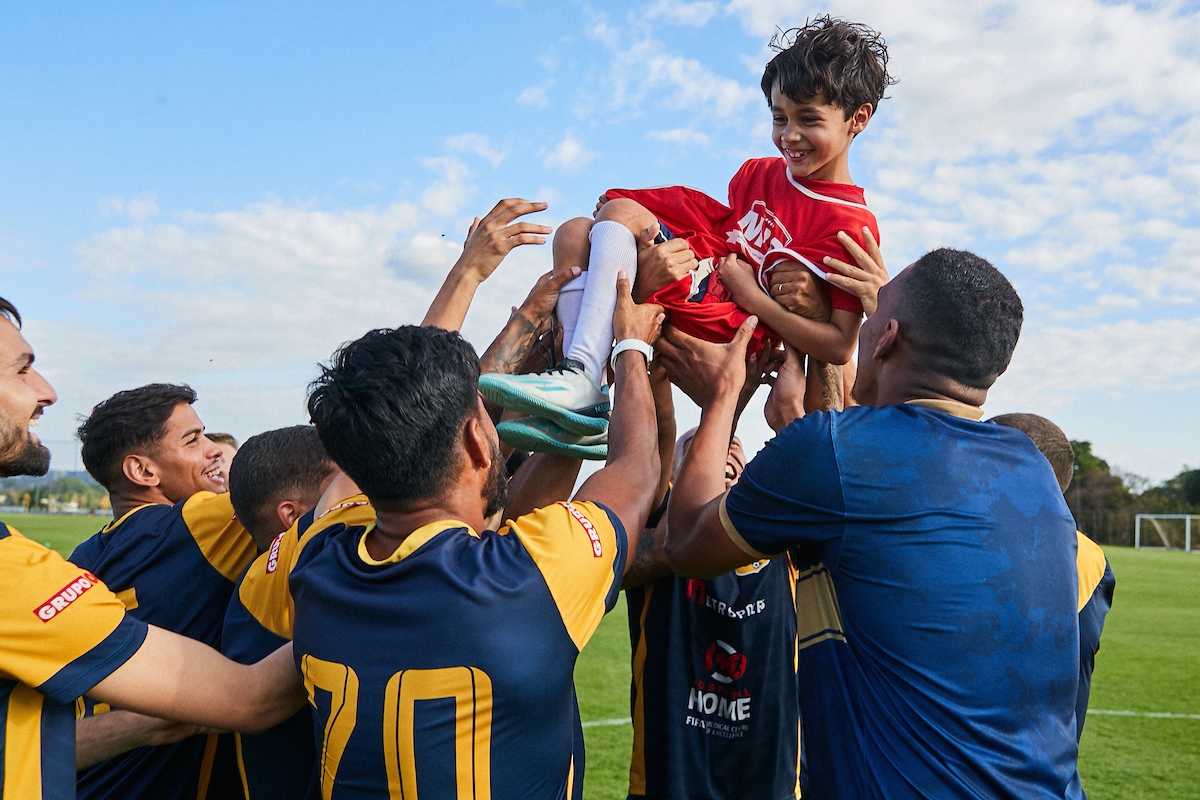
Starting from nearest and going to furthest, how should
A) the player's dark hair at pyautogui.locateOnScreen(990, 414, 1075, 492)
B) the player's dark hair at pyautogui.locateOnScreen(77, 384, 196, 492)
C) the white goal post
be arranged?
the player's dark hair at pyautogui.locateOnScreen(77, 384, 196, 492)
the player's dark hair at pyautogui.locateOnScreen(990, 414, 1075, 492)
the white goal post

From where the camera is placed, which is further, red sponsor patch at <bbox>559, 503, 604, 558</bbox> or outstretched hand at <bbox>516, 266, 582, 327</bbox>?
outstretched hand at <bbox>516, 266, 582, 327</bbox>

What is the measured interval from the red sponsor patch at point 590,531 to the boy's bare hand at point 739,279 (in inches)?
50.8

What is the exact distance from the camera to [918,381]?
2.47 meters

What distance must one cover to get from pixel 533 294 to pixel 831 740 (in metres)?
1.85

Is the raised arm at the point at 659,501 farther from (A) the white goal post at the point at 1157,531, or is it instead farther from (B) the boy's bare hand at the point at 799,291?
(A) the white goal post at the point at 1157,531

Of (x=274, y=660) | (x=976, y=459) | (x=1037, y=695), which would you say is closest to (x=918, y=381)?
(x=976, y=459)

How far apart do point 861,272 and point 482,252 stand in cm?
135

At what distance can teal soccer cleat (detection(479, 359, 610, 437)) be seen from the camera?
2725 millimetres

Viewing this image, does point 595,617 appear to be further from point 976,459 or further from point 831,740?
point 976,459

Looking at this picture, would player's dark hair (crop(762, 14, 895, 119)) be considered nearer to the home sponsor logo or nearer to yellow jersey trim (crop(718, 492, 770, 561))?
yellow jersey trim (crop(718, 492, 770, 561))

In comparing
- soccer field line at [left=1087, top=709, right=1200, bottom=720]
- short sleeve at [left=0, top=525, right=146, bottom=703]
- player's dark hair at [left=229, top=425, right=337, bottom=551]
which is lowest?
soccer field line at [left=1087, top=709, right=1200, bottom=720]

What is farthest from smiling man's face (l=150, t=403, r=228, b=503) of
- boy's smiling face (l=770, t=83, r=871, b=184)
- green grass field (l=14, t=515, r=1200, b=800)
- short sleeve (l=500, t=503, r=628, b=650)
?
green grass field (l=14, t=515, r=1200, b=800)

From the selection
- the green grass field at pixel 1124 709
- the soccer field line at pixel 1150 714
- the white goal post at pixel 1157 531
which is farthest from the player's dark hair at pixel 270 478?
the white goal post at pixel 1157 531

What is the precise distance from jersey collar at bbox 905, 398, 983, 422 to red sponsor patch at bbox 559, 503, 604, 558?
2.95 ft
